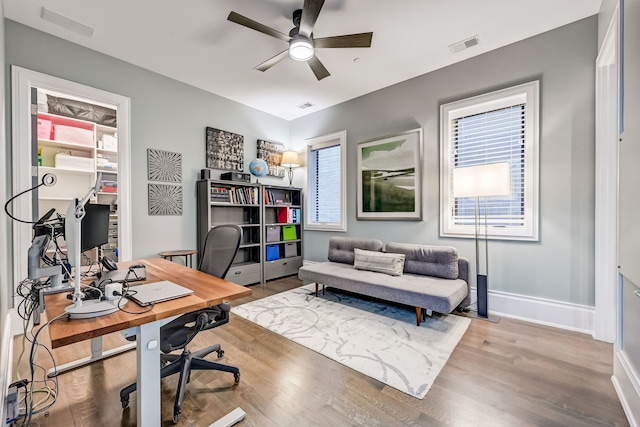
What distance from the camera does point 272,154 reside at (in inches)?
192

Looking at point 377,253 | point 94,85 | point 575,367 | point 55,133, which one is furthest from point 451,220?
point 55,133

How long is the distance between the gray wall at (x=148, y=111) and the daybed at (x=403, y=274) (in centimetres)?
191

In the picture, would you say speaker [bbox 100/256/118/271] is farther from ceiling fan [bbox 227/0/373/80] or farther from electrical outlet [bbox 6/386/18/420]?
ceiling fan [bbox 227/0/373/80]

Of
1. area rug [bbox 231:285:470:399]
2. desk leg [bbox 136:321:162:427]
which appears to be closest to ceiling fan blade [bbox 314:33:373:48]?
desk leg [bbox 136:321:162:427]

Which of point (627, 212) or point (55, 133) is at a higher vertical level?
point (55, 133)

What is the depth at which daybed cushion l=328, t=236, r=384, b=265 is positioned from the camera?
3650mm

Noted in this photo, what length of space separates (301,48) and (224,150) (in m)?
2.23

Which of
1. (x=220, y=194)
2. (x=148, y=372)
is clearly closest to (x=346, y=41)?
(x=220, y=194)

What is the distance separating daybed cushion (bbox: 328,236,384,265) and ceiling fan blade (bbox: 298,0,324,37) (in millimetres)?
2472

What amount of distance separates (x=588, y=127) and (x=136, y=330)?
3720mm

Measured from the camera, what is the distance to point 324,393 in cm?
169

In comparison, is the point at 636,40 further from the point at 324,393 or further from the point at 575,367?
the point at 324,393

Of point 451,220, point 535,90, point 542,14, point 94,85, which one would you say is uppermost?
point 542,14

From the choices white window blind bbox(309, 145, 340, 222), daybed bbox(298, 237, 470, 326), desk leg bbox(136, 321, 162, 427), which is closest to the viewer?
desk leg bbox(136, 321, 162, 427)
